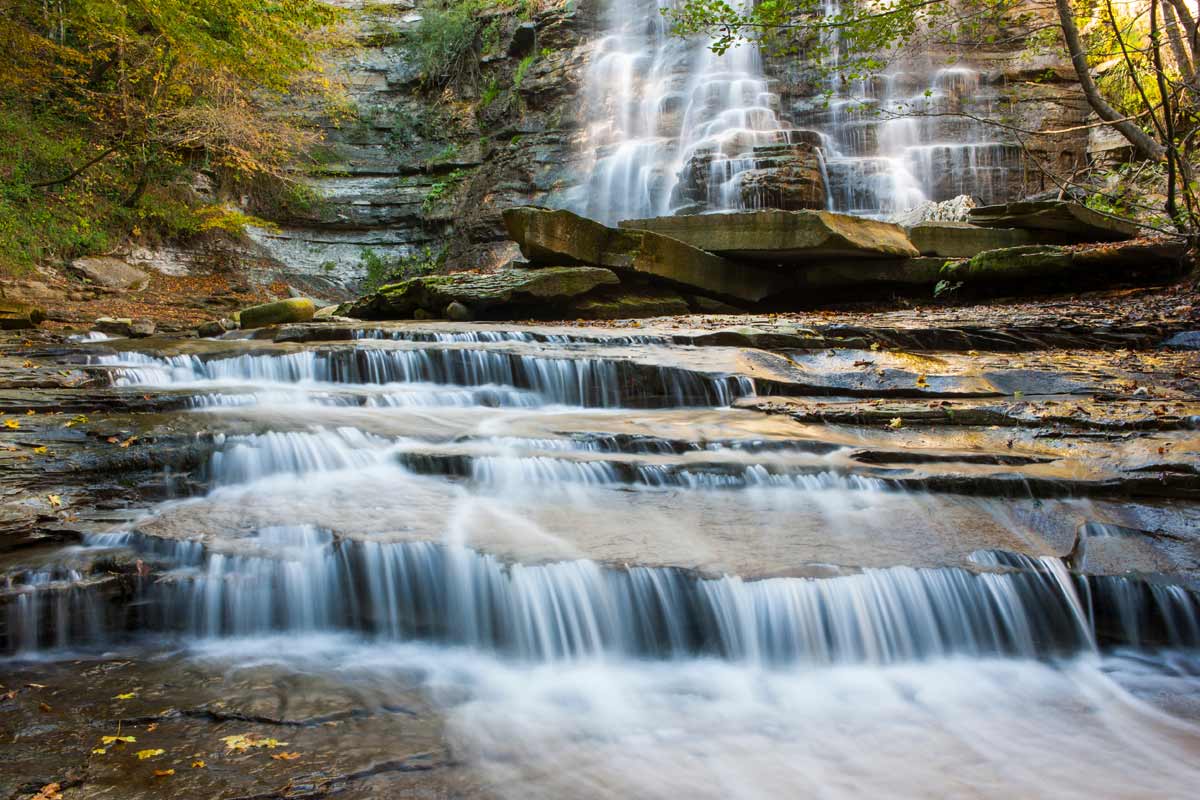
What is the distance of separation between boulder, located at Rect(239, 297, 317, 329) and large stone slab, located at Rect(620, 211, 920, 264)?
5878 millimetres

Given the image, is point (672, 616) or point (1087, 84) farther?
point (1087, 84)

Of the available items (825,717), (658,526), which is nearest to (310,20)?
(658,526)

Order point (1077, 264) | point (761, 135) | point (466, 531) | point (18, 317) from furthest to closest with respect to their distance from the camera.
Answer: point (761, 135) < point (18, 317) < point (1077, 264) < point (466, 531)

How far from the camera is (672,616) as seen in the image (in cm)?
404

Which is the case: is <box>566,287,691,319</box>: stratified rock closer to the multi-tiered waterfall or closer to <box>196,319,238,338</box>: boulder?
the multi-tiered waterfall

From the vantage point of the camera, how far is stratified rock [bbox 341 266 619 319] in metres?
11.5

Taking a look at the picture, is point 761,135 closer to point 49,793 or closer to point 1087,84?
point 1087,84

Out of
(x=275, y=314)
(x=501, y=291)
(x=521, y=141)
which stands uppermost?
(x=521, y=141)

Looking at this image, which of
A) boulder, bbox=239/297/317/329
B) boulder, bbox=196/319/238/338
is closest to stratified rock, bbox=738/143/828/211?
boulder, bbox=239/297/317/329

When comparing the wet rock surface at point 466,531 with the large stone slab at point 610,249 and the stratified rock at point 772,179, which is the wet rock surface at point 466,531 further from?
the stratified rock at point 772,179

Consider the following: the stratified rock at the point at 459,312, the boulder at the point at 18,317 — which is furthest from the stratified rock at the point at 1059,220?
the boulder at the point at 18,317

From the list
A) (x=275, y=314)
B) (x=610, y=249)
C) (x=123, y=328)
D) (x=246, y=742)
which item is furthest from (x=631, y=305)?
(x=246, y=742)

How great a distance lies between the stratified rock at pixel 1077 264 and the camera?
33.8ft

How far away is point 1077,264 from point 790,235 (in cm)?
403
